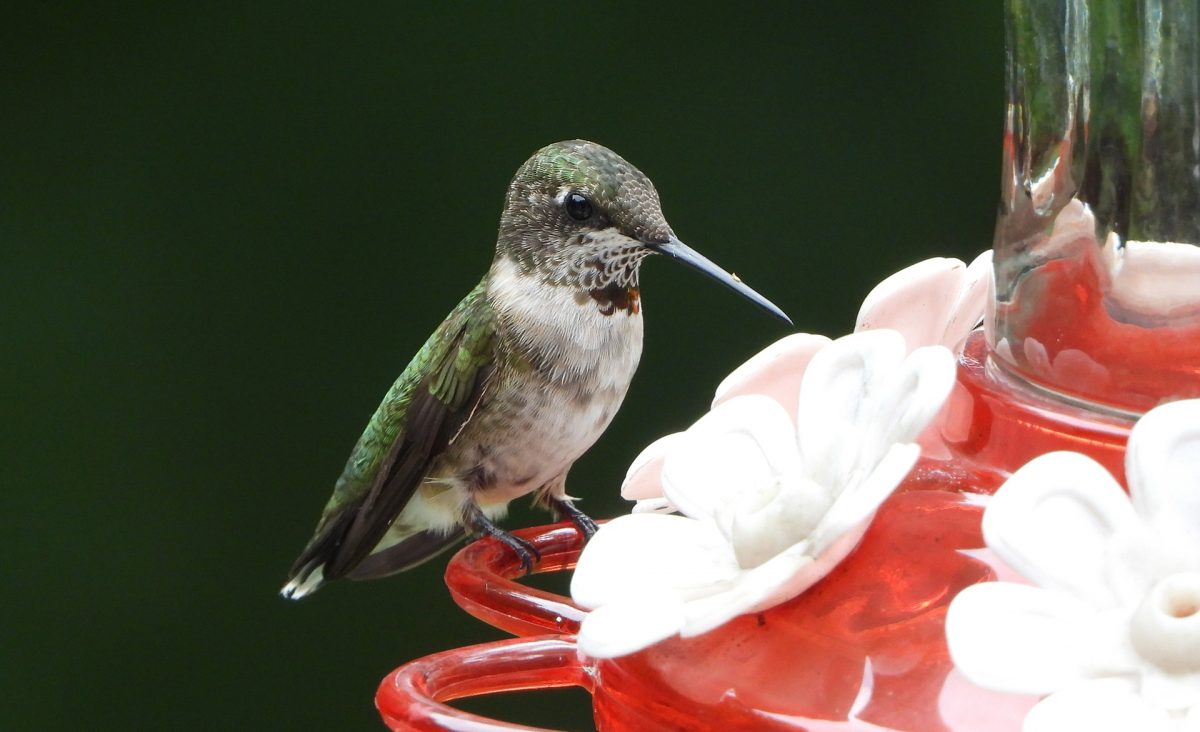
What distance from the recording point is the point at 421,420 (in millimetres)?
2090

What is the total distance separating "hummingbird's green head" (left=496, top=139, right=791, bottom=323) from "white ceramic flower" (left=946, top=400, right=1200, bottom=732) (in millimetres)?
973

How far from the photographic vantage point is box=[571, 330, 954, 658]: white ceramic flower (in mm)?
766

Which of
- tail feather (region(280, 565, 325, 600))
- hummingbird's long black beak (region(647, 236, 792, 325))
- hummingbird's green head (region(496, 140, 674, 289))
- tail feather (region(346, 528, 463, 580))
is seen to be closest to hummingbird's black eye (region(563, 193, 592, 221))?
hummingbird's green head (region(496, 140, 674, 289))

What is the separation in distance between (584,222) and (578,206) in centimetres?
3

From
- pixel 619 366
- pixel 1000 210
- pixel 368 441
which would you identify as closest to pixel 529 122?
pixel 368 441

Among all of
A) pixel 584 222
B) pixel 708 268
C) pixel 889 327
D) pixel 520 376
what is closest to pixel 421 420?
pixel 520 376

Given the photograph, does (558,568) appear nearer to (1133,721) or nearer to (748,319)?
(1133,721)

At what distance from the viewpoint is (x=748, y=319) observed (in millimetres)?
3418

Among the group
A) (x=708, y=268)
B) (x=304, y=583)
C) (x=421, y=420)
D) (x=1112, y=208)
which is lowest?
(x=304, y=583)

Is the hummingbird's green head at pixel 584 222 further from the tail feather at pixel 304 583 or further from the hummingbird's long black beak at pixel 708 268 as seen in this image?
the tail feather at pixel 304 583

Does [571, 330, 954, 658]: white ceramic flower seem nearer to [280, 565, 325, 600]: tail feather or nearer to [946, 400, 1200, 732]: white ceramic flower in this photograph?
[946, 400, 1200, 732]: white ceramic flower

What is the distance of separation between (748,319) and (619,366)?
1.44 metres

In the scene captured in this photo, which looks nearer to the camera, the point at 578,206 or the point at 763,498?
the point at 763,498

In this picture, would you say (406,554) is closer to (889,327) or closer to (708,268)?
(708,268)
